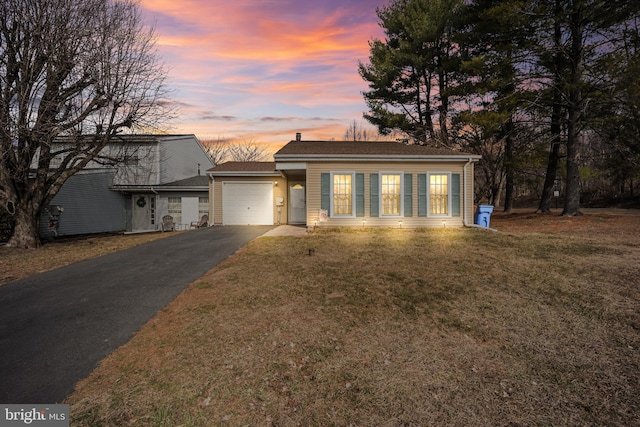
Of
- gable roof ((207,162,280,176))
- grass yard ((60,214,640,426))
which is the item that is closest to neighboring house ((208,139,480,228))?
gable roof ((207,162,280,176))

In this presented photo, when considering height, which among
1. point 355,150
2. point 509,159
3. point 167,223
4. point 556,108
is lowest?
point 167,223

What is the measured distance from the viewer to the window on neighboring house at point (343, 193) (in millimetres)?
13367

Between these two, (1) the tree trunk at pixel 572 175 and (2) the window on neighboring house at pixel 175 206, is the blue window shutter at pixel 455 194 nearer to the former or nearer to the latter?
(1) the tree trunk at pixel 572 175

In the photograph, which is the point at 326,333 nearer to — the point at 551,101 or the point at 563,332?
the point at 563,332

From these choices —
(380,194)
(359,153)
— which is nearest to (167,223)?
(359,153)

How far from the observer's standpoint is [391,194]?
44.6 ft

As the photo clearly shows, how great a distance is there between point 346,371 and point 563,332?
324cm

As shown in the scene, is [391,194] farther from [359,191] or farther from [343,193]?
[343,193]

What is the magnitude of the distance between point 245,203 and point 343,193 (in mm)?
6488

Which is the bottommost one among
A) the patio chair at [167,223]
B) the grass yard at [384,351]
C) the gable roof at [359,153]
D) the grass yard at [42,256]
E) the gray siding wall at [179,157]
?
the grass yard at [384,351]

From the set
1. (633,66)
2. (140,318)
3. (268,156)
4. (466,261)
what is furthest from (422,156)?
(268,156)

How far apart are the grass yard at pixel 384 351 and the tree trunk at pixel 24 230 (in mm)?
9207

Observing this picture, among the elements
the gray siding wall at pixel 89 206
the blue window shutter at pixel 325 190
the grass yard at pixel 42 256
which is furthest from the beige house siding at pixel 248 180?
the gray siding wall at pixel 89 206

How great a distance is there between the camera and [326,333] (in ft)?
13.7
